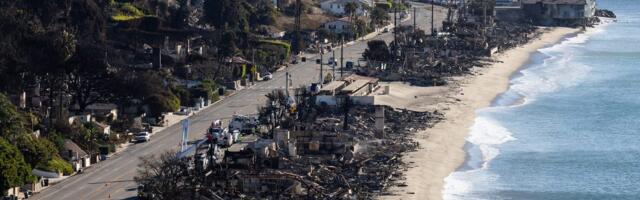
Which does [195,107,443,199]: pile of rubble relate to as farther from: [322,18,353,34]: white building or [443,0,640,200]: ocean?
[322,18,353,34]: white building

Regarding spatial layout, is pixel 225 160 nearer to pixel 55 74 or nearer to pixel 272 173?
pixel 272 173

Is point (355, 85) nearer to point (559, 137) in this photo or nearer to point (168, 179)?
point (559, 137)

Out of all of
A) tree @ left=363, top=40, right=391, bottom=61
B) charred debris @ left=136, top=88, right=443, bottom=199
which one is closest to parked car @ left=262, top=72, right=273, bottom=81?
tree @ left=363, top=40, right=391, bottom=61

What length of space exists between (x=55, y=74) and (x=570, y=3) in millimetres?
84330

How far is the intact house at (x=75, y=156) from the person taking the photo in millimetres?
52688

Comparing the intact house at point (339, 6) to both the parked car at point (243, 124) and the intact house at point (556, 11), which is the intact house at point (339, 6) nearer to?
the intact house at point (556, 11)

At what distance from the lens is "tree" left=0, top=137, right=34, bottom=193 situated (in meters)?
45.6

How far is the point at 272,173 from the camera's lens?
49625mm

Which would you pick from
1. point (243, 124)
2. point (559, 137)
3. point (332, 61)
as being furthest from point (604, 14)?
point (243, 124)

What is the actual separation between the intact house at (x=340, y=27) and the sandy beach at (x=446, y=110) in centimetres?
1099

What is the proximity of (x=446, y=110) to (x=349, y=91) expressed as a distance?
5069 mm

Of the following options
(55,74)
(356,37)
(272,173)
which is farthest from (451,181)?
(356,37)

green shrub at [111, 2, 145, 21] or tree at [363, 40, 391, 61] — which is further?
tree at [363, 40, 391, 61]

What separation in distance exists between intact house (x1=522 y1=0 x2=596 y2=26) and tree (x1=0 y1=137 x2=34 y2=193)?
9844 cm
